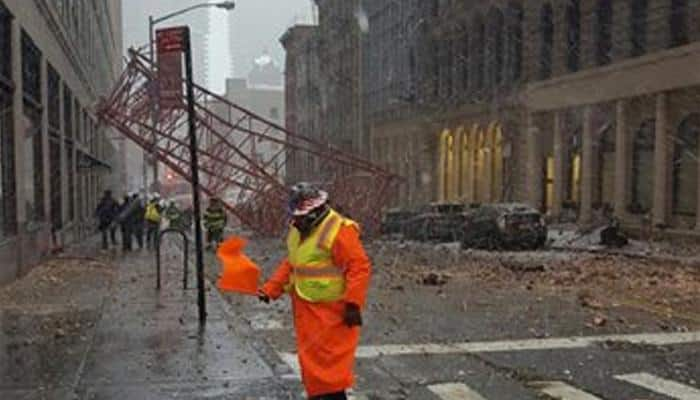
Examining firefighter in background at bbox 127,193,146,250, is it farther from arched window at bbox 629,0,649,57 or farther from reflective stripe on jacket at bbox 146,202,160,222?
arched window at bbox 629,0,649,57

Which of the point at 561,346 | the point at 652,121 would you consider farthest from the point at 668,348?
the point at 652,121

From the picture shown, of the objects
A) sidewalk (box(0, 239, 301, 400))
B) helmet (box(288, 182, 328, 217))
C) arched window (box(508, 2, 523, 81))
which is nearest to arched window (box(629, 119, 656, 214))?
arched window (box(508, 2, 523, 81))

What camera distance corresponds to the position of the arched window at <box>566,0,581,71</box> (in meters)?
36.3

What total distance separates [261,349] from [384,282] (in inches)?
303

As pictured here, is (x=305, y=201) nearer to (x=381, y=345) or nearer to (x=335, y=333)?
(x=335, y=333)

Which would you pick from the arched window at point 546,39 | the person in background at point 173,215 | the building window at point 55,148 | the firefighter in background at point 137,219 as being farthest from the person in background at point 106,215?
the arched window at point 546,39

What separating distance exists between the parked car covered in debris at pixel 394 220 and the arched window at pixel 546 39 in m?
8.23

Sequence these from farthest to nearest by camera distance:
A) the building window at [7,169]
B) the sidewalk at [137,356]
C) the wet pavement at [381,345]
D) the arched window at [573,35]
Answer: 1. the arched window at [573,35]
2. the building window at [7,169]
3. the wet pavement at [381,345]
4. the sidewalk at [137,356]

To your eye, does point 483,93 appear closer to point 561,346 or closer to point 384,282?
point 384,282

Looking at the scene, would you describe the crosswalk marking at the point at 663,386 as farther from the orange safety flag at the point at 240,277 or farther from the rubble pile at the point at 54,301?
the rubble pile at the point at 54,301

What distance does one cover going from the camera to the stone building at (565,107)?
99.6ft

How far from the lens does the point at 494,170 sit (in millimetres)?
44250

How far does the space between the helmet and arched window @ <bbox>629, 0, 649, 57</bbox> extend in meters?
27.5

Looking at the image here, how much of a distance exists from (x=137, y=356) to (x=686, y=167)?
24.0m
